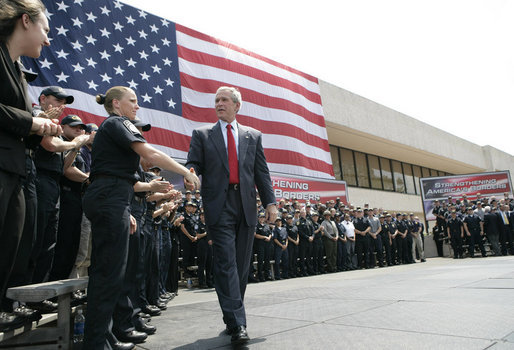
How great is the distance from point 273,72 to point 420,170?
20.1m

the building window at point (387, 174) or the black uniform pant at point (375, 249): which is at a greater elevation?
the building window at point (387, 174)

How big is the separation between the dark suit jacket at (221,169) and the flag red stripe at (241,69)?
29.7 ft

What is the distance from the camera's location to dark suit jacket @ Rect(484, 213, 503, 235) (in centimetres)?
1245

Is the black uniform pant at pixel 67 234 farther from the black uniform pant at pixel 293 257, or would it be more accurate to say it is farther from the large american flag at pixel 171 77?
the black uniform pant at pixel 293 257

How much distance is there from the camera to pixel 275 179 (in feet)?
39.0

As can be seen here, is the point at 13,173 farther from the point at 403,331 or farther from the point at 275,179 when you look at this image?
the point at 275,179

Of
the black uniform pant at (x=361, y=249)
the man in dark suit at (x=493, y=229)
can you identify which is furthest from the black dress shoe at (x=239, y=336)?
the man in dark suit at (x=493, y=229)

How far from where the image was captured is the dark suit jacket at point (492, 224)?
40.8 feet

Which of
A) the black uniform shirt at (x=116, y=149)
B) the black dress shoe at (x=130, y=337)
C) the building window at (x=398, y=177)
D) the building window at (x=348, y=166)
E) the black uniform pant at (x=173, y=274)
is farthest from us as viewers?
the building window at (x=398, y=177)

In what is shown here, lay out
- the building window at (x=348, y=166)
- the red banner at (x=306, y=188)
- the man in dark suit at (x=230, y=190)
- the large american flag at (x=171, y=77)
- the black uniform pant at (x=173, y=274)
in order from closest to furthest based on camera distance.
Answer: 1. the man in dark suit at (x=230, y=190)
2. the black uniform pant at (x=173, y=274)
3. the large american flag at (x=171, y=77)
4. the red banner at (x=306, y=188)
5. the building window at (x=348, y=166)

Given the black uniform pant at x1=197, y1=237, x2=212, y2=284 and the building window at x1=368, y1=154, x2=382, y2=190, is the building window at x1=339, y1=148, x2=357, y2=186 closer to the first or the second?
the building window at x1=368, y1=154, x2=382, y2=190

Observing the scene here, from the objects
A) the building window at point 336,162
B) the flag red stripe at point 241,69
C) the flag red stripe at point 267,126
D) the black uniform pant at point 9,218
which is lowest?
the black uniform pant at point 9,218

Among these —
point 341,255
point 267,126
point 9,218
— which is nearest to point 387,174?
point 267,126

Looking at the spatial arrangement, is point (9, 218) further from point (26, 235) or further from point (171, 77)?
point (171, 77)
